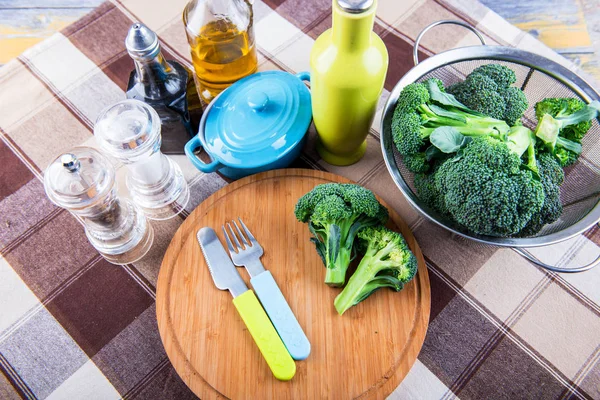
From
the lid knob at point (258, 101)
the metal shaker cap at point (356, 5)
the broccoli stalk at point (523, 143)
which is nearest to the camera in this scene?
the metal shaker cap at point (356, 5)

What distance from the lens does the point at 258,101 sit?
982 mm

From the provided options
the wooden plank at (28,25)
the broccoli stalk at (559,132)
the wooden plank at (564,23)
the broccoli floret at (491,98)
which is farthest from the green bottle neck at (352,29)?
the wooden plank at (28,25)

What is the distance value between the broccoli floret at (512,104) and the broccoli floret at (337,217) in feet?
1.03

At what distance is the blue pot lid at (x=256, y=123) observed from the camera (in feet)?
3.23

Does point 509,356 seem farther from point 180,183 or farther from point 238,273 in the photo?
point 180,183

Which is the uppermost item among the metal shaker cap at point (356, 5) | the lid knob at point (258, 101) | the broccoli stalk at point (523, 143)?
the metal shaker cap at point (356, 5)

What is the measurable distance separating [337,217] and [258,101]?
29 cm

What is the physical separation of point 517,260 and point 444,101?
357 millimetres

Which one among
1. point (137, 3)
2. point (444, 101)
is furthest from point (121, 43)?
point (444, 101)

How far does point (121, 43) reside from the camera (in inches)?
49.5

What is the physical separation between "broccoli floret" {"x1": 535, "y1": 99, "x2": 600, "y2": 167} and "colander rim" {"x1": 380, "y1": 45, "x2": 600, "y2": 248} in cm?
10

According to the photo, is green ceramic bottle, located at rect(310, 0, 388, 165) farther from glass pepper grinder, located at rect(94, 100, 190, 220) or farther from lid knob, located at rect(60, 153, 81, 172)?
lid knob, located at rect(60, 153, 81, 172)

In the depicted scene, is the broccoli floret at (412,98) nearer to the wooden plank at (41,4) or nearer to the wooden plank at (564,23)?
the wooden plank at (564,23)

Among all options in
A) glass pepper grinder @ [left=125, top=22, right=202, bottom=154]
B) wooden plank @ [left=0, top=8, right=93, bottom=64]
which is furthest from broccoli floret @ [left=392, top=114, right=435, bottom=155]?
wooden plank @ [left=0, top=8, right=93, bottom=64]
